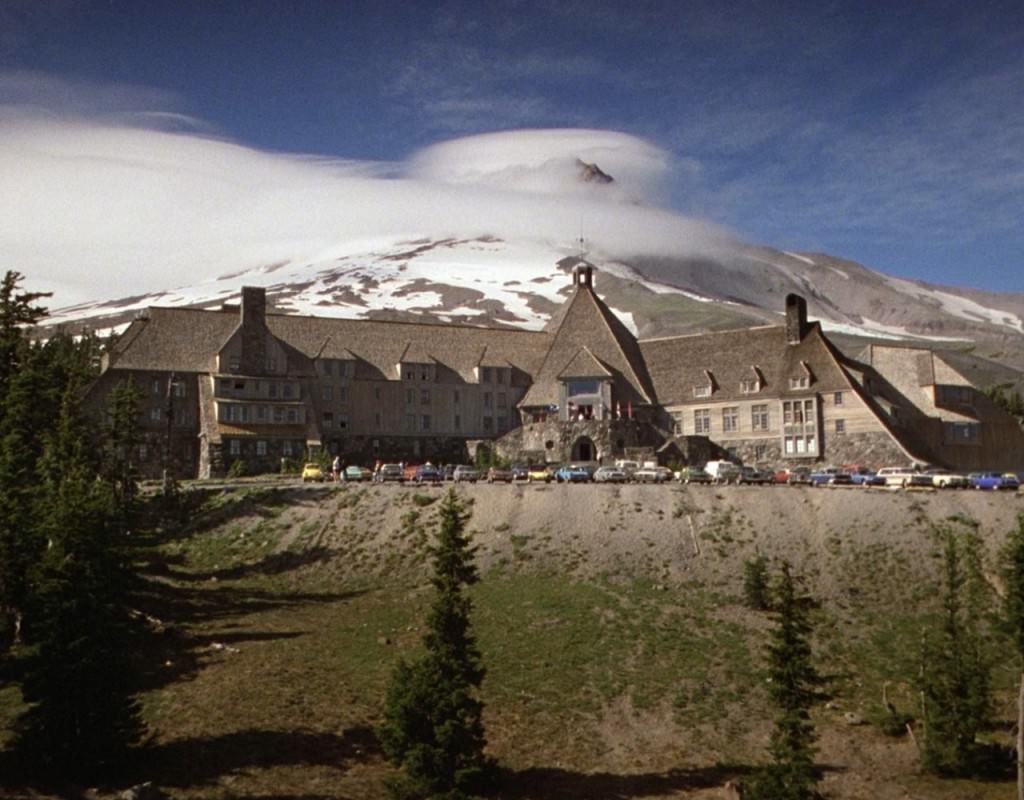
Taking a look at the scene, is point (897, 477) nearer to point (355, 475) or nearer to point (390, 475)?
point (390, 475)

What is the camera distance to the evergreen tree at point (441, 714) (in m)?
37.6

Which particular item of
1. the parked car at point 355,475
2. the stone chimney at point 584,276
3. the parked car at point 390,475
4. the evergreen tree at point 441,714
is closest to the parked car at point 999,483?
the parked car at point 390,475

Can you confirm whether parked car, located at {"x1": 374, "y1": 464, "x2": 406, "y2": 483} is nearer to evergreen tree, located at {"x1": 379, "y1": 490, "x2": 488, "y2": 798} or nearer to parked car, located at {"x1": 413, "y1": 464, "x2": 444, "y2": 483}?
parked car, located at {"x1": 413, "y1": 464, "x2": 444, "y2": 483}

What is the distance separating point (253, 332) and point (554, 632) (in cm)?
5633

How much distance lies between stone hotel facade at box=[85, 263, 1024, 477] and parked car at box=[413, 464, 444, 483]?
19798mm

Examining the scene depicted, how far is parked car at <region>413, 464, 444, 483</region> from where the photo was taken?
79.3 m

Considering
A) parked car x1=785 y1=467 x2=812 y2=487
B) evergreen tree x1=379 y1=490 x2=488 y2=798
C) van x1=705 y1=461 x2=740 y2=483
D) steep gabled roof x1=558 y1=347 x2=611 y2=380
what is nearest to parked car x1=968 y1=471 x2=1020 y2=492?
parked car x1=785 y1=467 x2=812 y2=487

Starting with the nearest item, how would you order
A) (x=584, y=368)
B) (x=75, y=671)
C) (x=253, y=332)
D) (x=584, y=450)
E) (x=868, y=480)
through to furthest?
(x=75, y=671)
(x=868, y=480)
(x=584, y=450)
(x=253, y=332)
(x=584, y=368)

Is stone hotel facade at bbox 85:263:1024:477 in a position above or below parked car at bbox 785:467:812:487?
above

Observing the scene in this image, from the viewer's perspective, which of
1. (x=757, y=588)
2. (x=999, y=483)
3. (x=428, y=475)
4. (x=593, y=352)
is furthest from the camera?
(x=593, y=352)

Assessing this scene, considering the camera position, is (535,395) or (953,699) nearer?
(953,699)

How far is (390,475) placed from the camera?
8200cm

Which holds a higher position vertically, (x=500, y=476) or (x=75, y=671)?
(x=500, y=476)

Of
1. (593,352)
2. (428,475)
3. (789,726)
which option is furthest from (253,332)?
(789,726)
